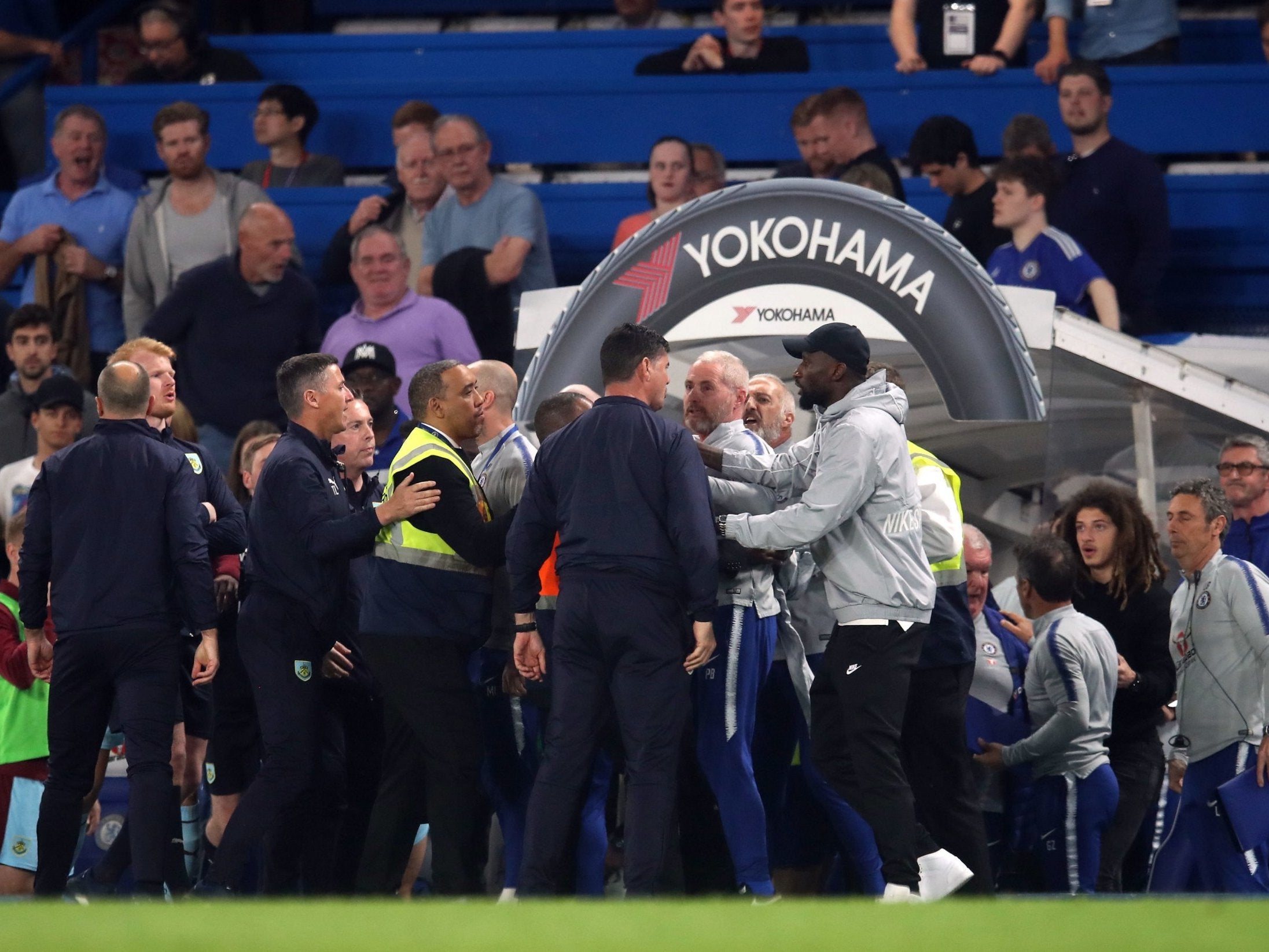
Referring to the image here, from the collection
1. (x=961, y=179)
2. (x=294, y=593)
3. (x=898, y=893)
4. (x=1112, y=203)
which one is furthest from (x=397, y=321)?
(x=898, y=893)

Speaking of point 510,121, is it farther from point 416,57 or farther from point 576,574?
point 576,574

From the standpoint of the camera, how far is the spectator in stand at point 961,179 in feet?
25.5

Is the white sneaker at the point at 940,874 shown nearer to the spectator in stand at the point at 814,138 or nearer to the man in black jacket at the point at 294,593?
the man in black jacket at the point at 294,593

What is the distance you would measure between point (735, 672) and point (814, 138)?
3.35m

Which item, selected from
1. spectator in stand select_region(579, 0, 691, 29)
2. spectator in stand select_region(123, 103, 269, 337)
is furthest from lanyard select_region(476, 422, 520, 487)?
spectator in stand select_region(579, 0, 691, 29)

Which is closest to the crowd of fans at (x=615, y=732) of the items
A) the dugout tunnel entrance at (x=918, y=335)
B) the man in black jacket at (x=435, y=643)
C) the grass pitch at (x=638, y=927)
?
the man in black jacket at (x=435, y=643)

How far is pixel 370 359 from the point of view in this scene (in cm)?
668

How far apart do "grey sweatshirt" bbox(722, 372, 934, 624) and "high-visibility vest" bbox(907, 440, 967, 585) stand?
259 millimetres

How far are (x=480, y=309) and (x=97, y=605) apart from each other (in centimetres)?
300

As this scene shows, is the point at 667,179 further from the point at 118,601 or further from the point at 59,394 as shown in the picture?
the point at 118,601

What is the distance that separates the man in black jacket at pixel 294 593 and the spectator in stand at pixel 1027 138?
11.8 feet

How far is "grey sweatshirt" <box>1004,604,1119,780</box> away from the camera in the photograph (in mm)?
5648

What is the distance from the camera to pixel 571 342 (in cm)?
678

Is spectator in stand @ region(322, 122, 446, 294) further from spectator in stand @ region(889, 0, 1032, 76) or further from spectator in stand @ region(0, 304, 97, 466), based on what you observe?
spectator in stand @ region(889, 0, 1032, 76)
